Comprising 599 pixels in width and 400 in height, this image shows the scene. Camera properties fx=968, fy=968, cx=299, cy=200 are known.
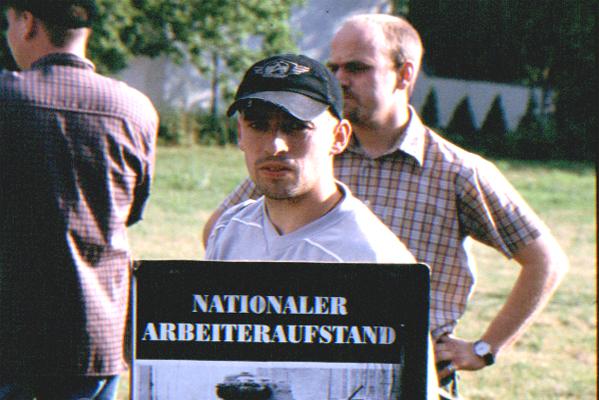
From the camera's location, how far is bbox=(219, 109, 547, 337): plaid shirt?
307cm

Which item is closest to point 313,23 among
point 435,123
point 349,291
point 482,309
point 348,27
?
point 435,123

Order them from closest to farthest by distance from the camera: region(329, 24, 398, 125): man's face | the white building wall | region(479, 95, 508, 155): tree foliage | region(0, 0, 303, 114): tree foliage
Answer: region(329, 24, 398, 125): man's face → region(0, 0, 303, 114): tree foliage → the white building wall → region(479, 95, 508, 155): tree foliage

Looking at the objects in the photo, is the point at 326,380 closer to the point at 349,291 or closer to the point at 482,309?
the point at 349,291

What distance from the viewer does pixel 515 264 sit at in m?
10.9

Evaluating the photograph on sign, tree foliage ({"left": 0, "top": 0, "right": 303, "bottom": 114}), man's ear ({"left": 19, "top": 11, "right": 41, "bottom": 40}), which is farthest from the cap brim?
tree foliage ({"left": 0, "top": 0, "right": 303, "bottom": 114})

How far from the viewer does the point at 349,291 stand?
5.25ft

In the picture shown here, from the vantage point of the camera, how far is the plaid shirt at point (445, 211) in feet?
10.1

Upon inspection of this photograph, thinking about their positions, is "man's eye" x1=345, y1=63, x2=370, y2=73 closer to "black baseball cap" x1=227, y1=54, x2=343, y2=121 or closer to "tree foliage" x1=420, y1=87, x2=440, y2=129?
"black baseball cap" x1=227, y1=54, x2=343, y2=121

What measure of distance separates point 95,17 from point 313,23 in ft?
88.4

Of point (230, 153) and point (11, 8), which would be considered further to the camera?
point (230, 153)

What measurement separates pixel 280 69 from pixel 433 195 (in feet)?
3.71

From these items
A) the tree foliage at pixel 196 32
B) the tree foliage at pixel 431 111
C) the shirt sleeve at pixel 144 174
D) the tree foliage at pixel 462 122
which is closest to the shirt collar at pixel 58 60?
the shirt sleeve at pixel 144 174

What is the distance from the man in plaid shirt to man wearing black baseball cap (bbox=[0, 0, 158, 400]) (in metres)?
0.55

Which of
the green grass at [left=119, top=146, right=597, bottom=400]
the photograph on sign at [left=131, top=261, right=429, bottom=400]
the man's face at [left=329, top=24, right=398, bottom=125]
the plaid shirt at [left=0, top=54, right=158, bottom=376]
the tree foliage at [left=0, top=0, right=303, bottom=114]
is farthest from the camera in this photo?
the tree foliage at [left=0, top=0, right=303, bottom=114]
